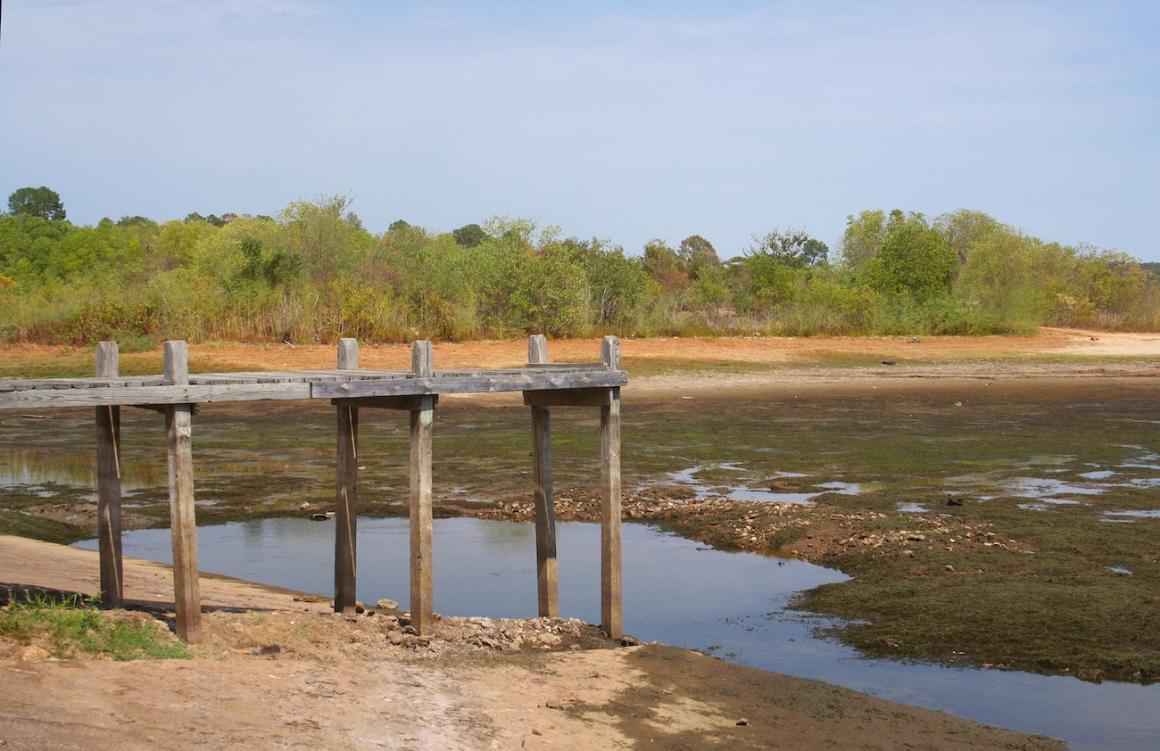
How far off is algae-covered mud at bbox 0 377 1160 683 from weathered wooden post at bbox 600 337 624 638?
195cm

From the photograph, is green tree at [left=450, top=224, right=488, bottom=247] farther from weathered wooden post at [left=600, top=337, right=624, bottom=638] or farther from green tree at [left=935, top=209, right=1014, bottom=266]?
weathered wooden post at [left=600, top=337, right=624, bottom=638]

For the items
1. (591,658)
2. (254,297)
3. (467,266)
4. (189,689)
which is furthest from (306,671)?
(467,266)

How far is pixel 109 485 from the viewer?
32.6 ft

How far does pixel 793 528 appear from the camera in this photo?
14.2m

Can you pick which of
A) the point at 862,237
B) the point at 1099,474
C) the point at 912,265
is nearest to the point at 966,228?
the point at 862,237

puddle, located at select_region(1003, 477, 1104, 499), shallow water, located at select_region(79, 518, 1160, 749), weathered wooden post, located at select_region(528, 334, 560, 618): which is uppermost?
weathered wooden post, located at select_region(528, 334, 560, 618)

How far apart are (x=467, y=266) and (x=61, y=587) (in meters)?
41.0

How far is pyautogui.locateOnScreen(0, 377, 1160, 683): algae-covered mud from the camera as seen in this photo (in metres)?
10.7

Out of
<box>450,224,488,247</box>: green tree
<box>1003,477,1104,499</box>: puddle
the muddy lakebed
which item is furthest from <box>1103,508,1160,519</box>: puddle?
<box>450,224,488,247</box>: green tree

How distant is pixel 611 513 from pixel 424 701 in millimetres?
3208

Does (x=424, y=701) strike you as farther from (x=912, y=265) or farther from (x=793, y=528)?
(x=912, y=265)

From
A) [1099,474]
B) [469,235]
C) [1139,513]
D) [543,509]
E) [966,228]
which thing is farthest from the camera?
[469,235]

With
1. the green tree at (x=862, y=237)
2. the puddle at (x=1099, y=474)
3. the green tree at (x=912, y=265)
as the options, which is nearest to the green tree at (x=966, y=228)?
the green tree at (x=862, y=237)

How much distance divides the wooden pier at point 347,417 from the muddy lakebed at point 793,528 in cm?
116
